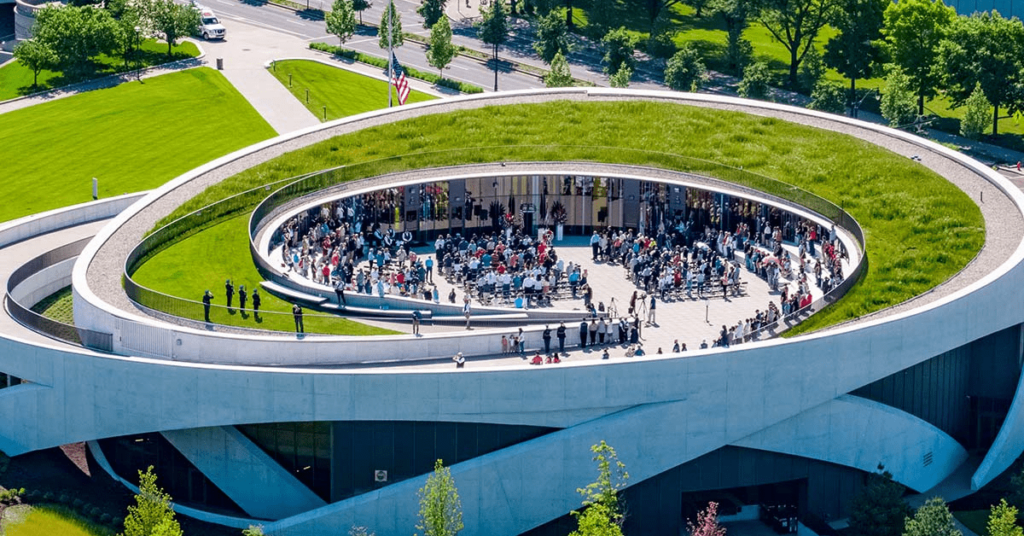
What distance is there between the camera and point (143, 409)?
63094mm

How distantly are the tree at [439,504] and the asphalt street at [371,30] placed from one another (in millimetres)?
67724

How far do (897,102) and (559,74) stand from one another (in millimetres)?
22956

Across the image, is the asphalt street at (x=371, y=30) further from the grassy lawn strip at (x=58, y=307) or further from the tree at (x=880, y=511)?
the tree at (x=880, y=511)

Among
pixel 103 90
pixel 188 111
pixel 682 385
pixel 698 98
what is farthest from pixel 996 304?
pixel 103 90

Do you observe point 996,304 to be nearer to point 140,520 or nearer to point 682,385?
point 682,385

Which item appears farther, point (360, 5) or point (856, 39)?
point (360, 5)

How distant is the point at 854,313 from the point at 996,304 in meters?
5.73

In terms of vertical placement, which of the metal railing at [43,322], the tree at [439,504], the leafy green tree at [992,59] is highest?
the leafy green tree at [992,59]

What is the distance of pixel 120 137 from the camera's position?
114 meters

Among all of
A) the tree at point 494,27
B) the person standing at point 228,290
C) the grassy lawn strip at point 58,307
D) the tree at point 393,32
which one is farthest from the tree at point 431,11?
the person standing at point 228,290

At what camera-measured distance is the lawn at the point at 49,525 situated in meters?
61.5

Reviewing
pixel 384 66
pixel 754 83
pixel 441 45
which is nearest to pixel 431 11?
pixel 384 66

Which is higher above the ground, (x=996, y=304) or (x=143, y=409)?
(x=996, y=304)

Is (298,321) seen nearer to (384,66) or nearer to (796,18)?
(384,66)
